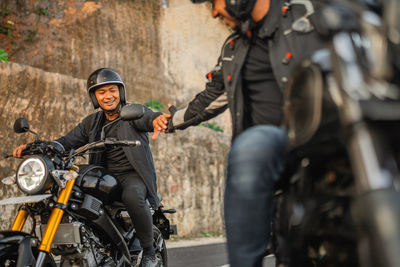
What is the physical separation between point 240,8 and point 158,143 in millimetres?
10386

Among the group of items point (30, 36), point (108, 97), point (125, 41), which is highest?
point (125, 41)

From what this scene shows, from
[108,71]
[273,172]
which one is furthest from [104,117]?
[273,172]

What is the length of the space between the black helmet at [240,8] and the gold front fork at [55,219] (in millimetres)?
1994

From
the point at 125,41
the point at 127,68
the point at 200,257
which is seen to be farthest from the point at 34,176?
the point at 125,41

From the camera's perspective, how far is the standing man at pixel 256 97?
1.92 metres

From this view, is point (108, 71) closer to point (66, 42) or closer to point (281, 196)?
point (281, 196)

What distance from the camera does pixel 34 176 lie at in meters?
3.43

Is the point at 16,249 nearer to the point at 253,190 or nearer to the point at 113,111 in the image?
the point at 253,190

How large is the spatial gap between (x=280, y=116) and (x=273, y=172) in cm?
40

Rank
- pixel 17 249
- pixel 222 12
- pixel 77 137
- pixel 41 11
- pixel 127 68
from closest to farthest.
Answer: pixel 222 12, pixel 17 249, pixel 77 137, pixel 41 11, pixel 127 68

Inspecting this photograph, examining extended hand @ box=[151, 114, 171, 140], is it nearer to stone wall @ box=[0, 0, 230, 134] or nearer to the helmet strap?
the helmet strap

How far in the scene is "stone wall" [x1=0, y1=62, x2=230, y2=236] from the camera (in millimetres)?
9039

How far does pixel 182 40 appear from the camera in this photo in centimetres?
2534

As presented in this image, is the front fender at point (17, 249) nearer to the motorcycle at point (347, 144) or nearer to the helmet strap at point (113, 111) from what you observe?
the motorcycle at point (347, 144)
